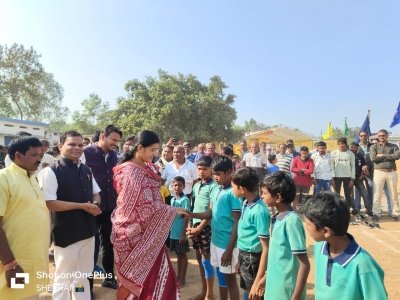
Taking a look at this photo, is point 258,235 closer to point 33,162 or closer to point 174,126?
point 33,162

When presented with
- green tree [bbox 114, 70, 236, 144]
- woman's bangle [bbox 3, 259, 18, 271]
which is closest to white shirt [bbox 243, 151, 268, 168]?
woman's bangle [bbox 3, 259, 18, 271]

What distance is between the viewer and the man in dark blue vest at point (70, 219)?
9.82ft

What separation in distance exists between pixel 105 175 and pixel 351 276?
3.19 meters

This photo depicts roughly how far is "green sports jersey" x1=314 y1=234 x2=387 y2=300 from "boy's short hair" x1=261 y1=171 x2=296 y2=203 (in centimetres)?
66

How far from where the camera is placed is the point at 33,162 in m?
2.63

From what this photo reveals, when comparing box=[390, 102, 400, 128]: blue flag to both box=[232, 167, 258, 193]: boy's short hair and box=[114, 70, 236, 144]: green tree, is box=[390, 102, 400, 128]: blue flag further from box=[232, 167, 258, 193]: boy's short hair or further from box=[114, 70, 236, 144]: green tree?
box=[114, 70, 236, 144]: green tree

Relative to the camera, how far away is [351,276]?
152 cm

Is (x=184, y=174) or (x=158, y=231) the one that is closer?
(x=158, y=231)

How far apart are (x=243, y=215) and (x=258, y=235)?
267 mm

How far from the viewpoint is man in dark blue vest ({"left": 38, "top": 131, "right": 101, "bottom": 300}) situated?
9.82ft

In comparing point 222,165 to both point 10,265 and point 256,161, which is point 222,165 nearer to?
point 10,265

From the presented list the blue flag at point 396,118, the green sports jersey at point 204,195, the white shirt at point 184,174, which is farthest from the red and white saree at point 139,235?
the blue flag at point 396,118

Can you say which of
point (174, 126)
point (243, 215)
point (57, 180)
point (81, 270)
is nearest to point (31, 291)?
point (81, 270)

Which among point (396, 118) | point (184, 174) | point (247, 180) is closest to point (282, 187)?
point (247, 180)
